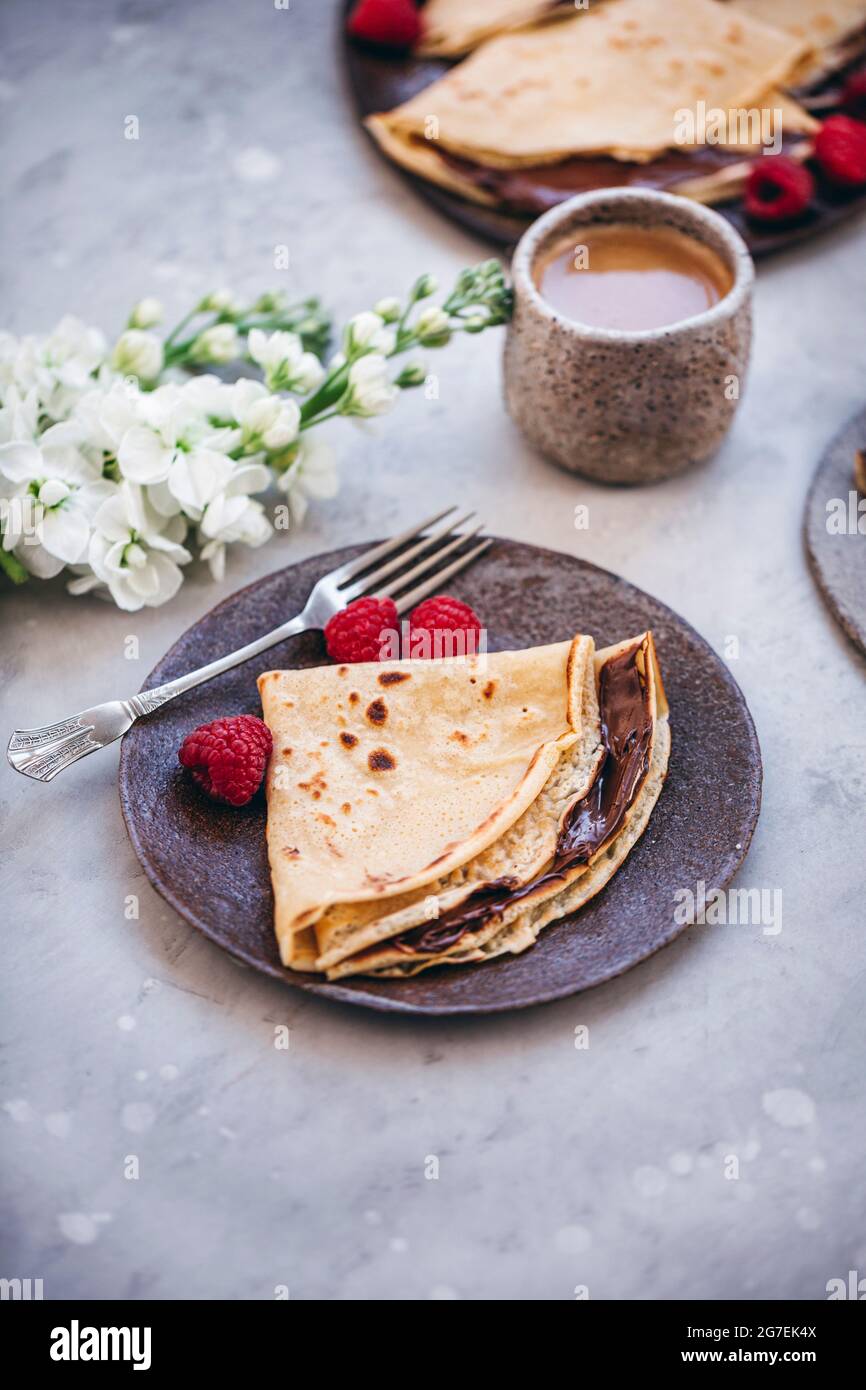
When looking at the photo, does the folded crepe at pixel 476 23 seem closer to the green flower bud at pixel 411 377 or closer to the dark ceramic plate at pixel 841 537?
the green flower bud at pixel 411 377

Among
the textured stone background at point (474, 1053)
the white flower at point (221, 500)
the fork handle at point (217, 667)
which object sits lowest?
the textured stone background at point (474, 1053)

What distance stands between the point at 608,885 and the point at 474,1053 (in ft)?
0.83

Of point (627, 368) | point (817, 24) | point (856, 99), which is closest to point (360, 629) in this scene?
point (627, 368)

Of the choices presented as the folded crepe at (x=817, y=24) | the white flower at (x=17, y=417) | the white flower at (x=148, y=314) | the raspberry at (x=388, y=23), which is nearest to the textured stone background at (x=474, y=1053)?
the white flower at (x=17, y=417)

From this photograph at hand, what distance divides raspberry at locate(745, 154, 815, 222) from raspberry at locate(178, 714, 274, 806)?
139 centimetres

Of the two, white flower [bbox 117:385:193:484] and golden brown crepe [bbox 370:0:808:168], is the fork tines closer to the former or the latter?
white flower [bbox 117:385:193:484]

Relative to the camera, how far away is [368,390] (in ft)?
6.20

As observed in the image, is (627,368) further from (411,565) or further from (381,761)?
(381,761)

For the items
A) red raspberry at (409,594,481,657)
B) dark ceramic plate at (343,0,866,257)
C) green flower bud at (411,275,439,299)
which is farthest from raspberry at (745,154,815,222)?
red raspberry at (409,594,481,657)

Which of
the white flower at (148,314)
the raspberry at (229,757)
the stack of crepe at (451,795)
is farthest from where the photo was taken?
the white flower at (148,314)

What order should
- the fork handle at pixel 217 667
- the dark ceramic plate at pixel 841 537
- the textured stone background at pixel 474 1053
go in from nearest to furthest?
1. the textured stone background at pixel 474 1053
2. the fork handle at pixel 217 667
3. the dark ceramic plate at pixel 841 537

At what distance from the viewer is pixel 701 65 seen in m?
2.39

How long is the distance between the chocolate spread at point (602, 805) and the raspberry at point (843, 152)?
1.19 metres

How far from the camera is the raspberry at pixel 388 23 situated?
249 cm
